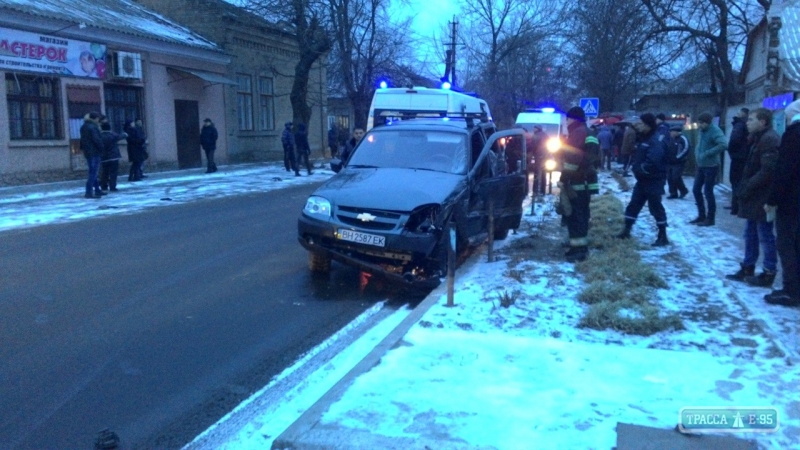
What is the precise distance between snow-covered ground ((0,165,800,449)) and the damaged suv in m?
0.68

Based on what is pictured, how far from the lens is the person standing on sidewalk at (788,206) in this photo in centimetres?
591

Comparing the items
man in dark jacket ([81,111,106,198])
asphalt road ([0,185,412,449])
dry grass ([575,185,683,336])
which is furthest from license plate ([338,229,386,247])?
man in dark jacket ([81,111,106,198])

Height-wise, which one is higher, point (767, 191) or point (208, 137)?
point (208, 137)

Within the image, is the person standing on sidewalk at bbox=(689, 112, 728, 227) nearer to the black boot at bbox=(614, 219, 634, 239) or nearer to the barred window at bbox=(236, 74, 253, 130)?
the black boot at bbox=(614, 219, 634, 239)

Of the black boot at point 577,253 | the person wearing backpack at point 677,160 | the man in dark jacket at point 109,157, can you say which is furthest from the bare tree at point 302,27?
the black boot at point 577,253

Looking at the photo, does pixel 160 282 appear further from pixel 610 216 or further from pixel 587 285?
pixel 610 216

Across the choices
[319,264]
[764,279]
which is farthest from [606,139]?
[319,264]

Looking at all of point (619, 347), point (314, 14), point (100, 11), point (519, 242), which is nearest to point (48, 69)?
point (100, 11)

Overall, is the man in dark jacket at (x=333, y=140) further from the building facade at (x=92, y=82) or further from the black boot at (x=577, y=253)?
the black boot at (x=577, y=253)

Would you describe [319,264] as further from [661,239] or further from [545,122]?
[545,122]

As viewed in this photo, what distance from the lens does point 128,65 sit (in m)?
21.6

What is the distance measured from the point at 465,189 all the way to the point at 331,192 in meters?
1.58

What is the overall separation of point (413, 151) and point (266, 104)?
78.7ft

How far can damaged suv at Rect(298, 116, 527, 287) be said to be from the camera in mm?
7402
